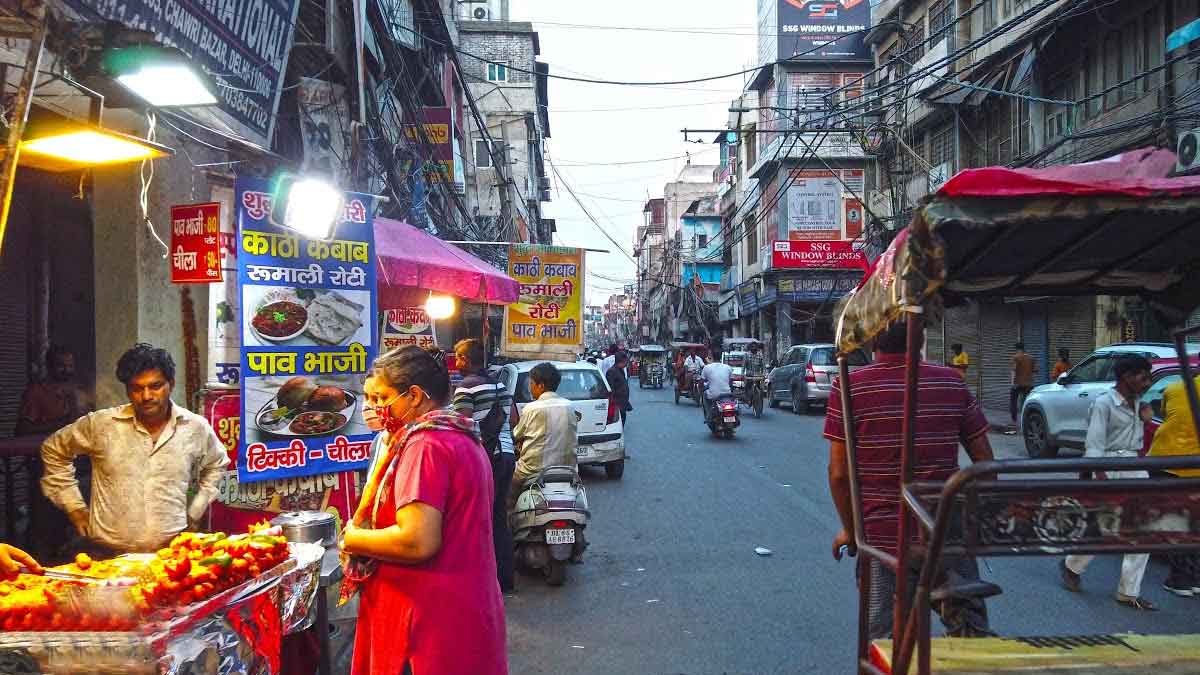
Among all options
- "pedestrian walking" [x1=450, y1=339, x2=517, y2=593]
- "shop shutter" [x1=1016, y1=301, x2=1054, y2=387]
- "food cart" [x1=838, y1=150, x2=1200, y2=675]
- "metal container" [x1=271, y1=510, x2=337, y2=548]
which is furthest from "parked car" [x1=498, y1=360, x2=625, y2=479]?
"shop shutter" [x1=1016, y1=301, x2=1054, y2=387]

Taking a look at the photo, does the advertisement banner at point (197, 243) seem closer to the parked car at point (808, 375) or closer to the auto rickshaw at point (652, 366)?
the parked car at point (808, 375)

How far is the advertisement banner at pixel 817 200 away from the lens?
3556 cm

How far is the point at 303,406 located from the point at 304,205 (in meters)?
1.34

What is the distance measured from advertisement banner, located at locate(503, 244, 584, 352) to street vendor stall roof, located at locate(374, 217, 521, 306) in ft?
7.70

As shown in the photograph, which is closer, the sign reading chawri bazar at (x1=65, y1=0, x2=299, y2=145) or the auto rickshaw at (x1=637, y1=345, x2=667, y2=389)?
the sign reading chawri bazar at (x1=65, y1=0, x2=299, y2=145)

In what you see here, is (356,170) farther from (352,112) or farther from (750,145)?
(750,145)

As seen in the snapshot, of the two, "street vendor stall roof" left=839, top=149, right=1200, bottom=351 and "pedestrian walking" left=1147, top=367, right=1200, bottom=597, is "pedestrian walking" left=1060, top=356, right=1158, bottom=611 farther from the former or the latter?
"street vendor stall roof" left=839, top=149, right=1200, bottom=351

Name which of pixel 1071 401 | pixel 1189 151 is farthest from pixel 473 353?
pixel 1189 151

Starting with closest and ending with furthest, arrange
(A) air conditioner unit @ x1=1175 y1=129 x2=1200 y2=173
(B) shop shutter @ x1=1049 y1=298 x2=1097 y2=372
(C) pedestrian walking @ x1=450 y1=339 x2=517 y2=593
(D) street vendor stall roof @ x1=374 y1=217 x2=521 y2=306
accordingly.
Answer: (C) pedestrian walking @ x1=450 y1=339 x2=517 y2=593
(D) street vendor stall roof @ x1=374 y1=217 x2=521 y2=306
(A) air conditioner unit @ x1=1175 y1=129 x2=1200 y2=173
(B) shop shutter @ x1=1049 y1=298 x2=1097 y2=372

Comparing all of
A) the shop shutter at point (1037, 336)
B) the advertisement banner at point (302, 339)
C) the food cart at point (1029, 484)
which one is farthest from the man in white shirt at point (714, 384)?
the food cart at point (1029, 484)

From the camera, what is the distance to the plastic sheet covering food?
2.47 m

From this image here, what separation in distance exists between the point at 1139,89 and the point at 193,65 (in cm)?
1749

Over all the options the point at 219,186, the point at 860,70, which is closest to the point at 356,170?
the point at 219,186

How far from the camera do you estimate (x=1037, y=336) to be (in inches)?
827
